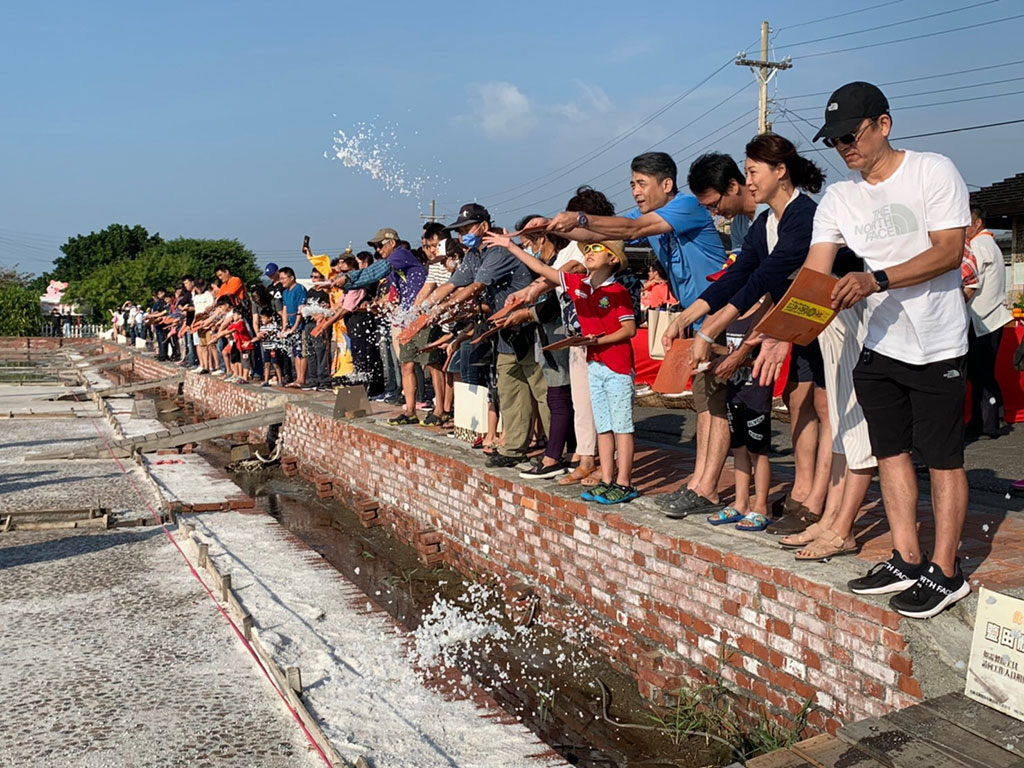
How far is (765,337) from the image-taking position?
3998mm

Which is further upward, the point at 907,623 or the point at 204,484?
the point at 907,623

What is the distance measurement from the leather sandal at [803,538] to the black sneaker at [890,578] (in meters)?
0.51

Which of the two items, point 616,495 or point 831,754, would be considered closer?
point 831,754

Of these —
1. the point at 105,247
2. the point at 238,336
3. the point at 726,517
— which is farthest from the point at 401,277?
the point at 105,247

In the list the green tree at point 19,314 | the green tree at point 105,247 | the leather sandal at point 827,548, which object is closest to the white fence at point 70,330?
the green tree at point 19,314

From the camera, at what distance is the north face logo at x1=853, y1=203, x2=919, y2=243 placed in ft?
10.0

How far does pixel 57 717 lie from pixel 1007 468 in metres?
5.61

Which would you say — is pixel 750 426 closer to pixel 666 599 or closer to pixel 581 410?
pixel 666 599

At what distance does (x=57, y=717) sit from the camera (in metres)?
3.70

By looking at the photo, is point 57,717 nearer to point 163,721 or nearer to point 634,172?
point 163,721

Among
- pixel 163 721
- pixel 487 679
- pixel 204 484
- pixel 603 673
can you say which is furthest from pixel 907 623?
pixel 204 484

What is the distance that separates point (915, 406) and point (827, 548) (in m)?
0.80

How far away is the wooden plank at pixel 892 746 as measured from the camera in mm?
2584

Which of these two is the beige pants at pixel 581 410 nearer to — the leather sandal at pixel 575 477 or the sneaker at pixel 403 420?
the leather sandal at pixel 575 477
